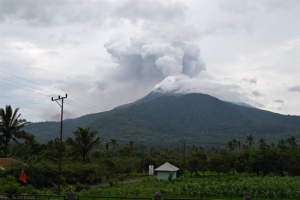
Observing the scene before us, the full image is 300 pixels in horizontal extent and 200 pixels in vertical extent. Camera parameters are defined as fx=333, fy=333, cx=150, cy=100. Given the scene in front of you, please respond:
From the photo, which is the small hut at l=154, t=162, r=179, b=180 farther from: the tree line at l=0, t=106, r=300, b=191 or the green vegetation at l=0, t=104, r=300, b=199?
the tree line at l=0, t=106, r=300, b=191

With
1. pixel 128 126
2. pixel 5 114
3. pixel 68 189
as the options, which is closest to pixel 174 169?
pixel 68 189

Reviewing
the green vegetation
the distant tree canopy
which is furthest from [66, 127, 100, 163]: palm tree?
the distant tree canopy

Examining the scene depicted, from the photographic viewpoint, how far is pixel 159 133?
195m

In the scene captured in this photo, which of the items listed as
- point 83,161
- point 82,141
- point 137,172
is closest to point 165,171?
point 83,161

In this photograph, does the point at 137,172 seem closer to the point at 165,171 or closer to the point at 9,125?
the point at 165,171

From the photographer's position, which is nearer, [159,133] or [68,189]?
[68,189]

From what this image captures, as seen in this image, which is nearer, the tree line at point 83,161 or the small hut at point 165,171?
the tree line at point 83,161

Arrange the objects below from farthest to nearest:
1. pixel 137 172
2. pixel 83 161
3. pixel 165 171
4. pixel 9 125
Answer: pixel 137 172, pixel 165 171, pixel 83 161, pixel 9 125

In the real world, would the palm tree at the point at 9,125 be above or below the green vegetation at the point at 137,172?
above

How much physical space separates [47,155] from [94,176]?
7.83m

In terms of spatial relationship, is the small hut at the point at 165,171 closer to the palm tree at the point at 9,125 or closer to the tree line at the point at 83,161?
the tree line at the point at 83,161

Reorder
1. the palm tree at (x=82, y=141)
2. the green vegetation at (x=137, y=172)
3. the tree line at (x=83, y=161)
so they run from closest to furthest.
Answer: the green vegetation at (x=137, y=172) < the tree line at (x=83, y=161) < the palm tree at (x=82, y=141)

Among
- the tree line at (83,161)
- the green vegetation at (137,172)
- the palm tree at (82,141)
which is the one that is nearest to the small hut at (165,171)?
the green vegetation at (137,172)

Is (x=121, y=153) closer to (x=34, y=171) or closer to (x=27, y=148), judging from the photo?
(x=27, y=148)
